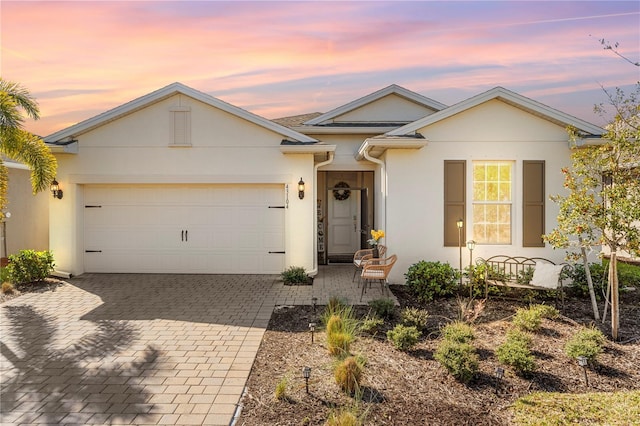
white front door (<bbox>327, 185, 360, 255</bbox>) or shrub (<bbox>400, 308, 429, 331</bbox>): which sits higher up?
white front door (<bbox>327, 185, 360, 255</bbox>)

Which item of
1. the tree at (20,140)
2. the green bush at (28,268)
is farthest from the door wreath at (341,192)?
the green bush at (28,268)

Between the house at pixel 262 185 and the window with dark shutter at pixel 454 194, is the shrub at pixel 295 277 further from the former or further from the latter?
the window with dark shutter at pixel 454 194

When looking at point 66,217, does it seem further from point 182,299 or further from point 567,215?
point 567,215

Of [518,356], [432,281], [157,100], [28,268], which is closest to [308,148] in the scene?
[157,100]

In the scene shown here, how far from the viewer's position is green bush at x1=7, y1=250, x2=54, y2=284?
30.5 feet

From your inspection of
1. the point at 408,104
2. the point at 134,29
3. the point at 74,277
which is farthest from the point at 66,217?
the point at 408,104

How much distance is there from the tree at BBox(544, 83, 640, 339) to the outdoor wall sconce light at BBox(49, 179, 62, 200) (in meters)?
11.1

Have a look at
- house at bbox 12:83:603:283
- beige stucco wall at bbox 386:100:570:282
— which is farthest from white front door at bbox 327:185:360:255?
beige stucco wall at bbox 386:100:570:282

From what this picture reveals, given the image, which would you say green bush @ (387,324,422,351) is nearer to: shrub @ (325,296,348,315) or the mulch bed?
the mulch bed

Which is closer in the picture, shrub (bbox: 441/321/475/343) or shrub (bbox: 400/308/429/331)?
shrub (bbox: 441/321/475/343)

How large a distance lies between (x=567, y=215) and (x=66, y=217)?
36.7ft

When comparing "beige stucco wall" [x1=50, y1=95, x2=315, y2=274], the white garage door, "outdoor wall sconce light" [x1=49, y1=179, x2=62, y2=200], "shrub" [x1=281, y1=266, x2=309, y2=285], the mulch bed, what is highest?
"beige stucco wall" [x1=50, y1=95, x2=315, y2=274]

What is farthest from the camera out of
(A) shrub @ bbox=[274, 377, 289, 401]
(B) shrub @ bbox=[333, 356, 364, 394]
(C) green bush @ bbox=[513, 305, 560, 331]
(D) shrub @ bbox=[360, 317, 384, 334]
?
(C) green bush @ bbox=[513, 305, 560, 331]

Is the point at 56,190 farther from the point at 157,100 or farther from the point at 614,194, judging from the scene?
the point at 614,194
